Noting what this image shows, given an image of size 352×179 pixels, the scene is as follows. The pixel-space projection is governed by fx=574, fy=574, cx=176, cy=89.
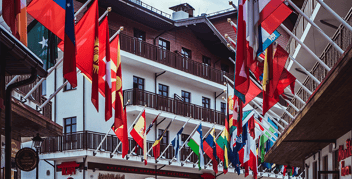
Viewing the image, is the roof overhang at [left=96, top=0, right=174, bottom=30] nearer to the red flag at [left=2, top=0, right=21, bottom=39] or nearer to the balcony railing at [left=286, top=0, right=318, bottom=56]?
the balcony railing at [left=286, top=0, right=318, bottom=56]

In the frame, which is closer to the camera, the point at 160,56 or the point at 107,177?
the point at 107,177

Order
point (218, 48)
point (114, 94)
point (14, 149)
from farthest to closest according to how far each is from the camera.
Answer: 1. point (218, 48)
2. point (114, 94)
3. point (14, 149)

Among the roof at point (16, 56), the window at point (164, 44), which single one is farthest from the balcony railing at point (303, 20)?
the window at point (164, 44)

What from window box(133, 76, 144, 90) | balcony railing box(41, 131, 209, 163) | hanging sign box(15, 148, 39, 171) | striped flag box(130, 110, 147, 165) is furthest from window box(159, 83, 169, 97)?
hanging sign box(15, 148, 39, 171)

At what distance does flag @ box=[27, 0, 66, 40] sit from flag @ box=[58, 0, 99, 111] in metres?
1.97

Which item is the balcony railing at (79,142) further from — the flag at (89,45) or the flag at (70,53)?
the flag at (70,53)

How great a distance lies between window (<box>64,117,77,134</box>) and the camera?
112 feet

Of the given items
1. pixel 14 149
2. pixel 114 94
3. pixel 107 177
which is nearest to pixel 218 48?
pixel 107 177

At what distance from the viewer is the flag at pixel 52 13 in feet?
43.5

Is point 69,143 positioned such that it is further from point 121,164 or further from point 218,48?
point 218,48

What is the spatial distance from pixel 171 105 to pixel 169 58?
3181mm

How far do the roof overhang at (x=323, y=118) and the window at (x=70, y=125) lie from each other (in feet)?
46.1

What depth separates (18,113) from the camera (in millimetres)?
12680

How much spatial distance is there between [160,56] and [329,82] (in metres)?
27.0
